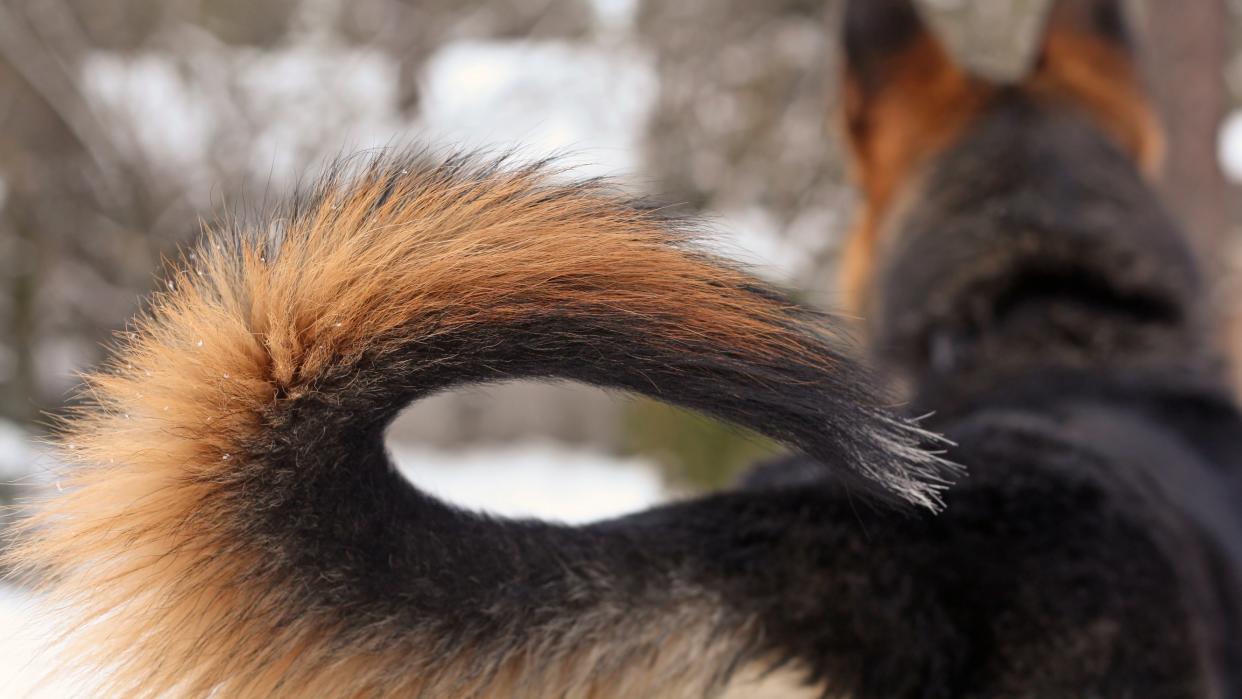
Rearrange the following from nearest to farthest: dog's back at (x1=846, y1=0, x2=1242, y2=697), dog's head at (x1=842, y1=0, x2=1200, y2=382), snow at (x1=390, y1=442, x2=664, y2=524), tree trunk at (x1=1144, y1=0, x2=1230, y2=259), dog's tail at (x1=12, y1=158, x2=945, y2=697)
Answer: dog's tail at (x1=12, y1=158, x2=945, y2=697)
dog's back at (x1=846, y1=0, x2=1242, y2=697)
dog's head at (x1=842, y1=0, x2=1200, y2=382)
tree trunk at (x1=1144, y1=0, x2=1230, y2=259)
snow at (x1=390, y1=442, x2=664, y2=524)

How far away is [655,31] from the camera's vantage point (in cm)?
630

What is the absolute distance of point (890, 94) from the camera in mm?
3256

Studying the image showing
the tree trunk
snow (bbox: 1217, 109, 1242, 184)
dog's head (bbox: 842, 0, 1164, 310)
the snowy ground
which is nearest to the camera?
dog's head (bbox: 842, 0, 1164, 310)

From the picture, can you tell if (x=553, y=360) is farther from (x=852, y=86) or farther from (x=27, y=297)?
(x=27, y=297)

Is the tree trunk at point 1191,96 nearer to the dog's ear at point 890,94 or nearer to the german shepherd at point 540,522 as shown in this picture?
the dog's ear at point 890,94

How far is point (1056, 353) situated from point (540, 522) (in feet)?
5.02

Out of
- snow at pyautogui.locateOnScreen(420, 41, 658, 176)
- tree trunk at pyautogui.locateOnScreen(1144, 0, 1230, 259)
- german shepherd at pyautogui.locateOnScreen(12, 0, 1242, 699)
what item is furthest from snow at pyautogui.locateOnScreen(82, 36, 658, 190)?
german shepherd at pyautogui.locateOnScreen(12, 0, 1242, 699)

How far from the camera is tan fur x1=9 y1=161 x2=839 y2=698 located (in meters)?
1.17

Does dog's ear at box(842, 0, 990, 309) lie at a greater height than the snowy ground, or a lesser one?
greater

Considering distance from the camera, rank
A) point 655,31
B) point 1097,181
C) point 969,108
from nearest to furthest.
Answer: point 1097,181
point 969,108
point 655,31

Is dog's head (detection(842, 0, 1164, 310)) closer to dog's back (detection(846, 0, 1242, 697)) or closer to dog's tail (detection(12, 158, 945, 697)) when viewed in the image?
dog's back (detection(846, 0, 1242, 697))

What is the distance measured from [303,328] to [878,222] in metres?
2.40

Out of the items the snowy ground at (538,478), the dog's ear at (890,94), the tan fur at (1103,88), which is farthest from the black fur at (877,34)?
the snowy ground at (538,478)

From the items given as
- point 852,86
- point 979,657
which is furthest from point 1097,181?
point 979,657
